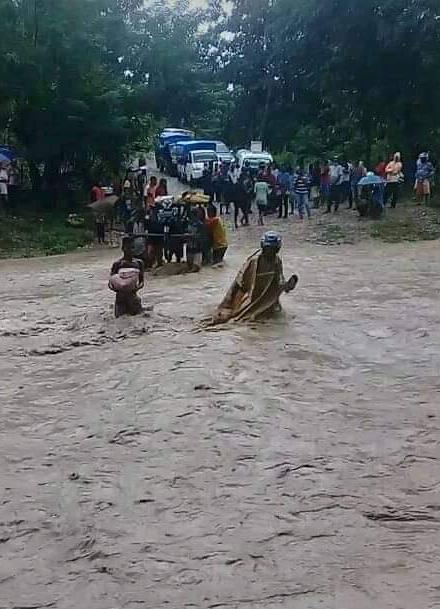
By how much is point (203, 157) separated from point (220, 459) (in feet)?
89.7

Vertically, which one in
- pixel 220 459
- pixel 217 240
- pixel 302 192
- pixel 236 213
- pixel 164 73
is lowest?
pixel 220 459

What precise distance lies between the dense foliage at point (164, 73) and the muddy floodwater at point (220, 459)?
499 inches

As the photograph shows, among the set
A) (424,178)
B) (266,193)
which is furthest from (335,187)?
(266,193)

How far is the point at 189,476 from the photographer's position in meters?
6.63

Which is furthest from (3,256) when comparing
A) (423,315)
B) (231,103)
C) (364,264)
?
(231,103)

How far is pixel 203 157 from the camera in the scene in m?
33.4

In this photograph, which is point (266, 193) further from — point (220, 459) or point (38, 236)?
point (220, 459)

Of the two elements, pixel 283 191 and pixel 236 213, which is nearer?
pixel 236 213

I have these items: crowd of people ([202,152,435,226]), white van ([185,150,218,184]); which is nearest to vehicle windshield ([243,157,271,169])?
white van ([185,150,218,184])

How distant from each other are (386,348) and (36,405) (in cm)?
446

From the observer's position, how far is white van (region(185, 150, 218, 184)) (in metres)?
31.9

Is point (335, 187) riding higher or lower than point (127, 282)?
higher

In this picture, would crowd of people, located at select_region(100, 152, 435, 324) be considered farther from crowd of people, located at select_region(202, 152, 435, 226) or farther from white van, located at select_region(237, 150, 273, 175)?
white van, located at select_region(237, 150, 273, 175)

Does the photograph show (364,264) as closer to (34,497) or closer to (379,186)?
(379,186)
